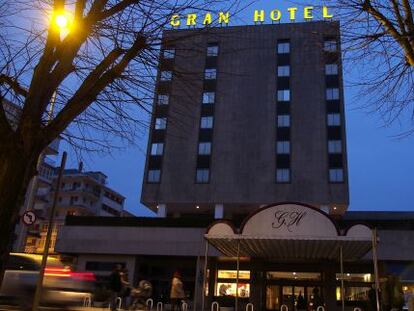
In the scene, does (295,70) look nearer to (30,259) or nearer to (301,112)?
(301,112)

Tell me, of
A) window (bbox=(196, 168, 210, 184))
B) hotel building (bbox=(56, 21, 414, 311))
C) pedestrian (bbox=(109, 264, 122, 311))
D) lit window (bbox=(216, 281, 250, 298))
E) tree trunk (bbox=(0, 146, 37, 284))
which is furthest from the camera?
window (bbox=(196, 168, 210, 184))

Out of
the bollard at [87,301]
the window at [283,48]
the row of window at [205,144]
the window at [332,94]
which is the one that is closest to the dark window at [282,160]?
the row of window at [205,144]

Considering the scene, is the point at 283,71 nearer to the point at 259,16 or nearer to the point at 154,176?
the point at 259,16

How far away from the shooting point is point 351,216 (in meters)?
57.8

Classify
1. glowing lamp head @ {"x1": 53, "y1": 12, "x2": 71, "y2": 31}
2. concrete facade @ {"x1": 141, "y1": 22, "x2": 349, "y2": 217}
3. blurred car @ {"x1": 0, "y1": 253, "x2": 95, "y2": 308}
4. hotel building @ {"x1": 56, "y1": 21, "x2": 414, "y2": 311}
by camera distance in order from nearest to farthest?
glowing lamp head @ {"x1": 53, "y1": 12, "x2": 71, "y2": 31}
blurred car @ {"x1": 0, "y1": 253, "x2": 95, "y2": 308}
hotel building @ {"x1": 56, "y1": 21, "x2": 414, "y2": 311}
concrete facade @ {"x1": 141, "y1": 22, "x2": 349, "y2": 217}

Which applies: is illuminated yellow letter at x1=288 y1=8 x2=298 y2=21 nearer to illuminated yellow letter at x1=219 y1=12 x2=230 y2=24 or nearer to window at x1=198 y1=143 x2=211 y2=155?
window at x1=198 y1=143 x2=211 y2=155

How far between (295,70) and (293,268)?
24057mm

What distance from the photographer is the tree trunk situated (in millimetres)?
6352

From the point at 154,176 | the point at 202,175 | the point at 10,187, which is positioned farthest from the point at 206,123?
the point at 10,187

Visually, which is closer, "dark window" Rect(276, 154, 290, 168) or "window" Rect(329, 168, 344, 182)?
"window" Rect(329, 168, 344, 182)

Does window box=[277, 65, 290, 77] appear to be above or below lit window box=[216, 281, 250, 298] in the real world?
above

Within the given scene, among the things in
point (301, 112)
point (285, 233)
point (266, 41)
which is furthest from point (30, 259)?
point (266, 41)

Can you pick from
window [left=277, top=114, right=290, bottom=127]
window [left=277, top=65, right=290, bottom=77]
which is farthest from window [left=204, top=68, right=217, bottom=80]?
window [left=277, top=114, right=290, bottom=127]

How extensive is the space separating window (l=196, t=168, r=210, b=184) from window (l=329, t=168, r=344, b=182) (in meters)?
12.4
